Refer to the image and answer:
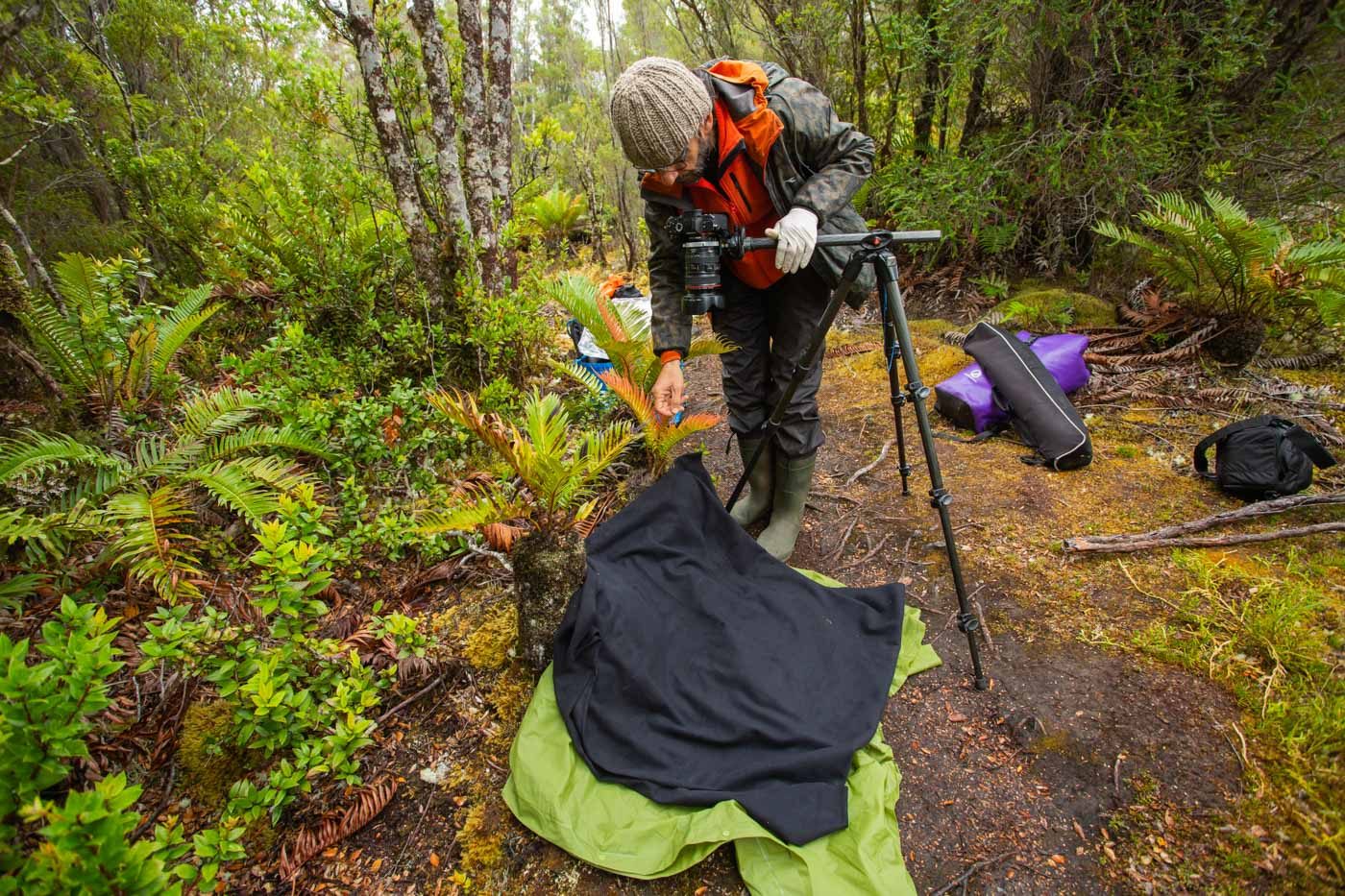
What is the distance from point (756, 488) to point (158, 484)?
3152mm

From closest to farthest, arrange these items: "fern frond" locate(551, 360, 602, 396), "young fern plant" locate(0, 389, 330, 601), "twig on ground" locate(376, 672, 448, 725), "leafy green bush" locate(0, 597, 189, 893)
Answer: "leafy green bush" locate(0, 597, 189, 893), "twig on ground" locate(376, 672, 448, 725), "young fern plant" locate(0, 389, 330, 601), "fern frond" locate(551, 360, 602, 396)

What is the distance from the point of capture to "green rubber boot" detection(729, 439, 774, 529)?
2992 mm

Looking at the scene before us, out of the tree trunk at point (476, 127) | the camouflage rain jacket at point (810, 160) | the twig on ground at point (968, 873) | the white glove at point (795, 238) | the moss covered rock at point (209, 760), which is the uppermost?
the tree trunk at point (476, 127)

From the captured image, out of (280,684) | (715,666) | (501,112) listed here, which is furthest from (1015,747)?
(501,112)

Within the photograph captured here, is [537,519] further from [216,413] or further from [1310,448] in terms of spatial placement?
[1310,448]

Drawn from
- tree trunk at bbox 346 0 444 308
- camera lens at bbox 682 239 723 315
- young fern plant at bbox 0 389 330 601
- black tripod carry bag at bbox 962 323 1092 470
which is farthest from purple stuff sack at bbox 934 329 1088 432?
young fern plant at bbox 0 389 330 601

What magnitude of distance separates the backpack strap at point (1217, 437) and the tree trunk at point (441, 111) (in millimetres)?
4480

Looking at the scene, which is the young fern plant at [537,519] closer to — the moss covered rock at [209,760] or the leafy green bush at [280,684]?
the leafy green bush at [280,684]

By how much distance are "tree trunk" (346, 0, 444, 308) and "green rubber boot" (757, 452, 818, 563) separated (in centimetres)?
284

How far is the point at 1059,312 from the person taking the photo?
4566 mm

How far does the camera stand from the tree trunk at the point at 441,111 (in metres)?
3.38

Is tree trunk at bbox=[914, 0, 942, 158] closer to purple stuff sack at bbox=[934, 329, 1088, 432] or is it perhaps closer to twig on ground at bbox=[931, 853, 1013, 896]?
purple stuff sack at bbox=[934, 329, 1088, 432]

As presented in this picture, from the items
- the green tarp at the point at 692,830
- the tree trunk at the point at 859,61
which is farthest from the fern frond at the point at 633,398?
the tree trunk at the point at 859,61

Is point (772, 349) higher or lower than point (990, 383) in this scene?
higher
